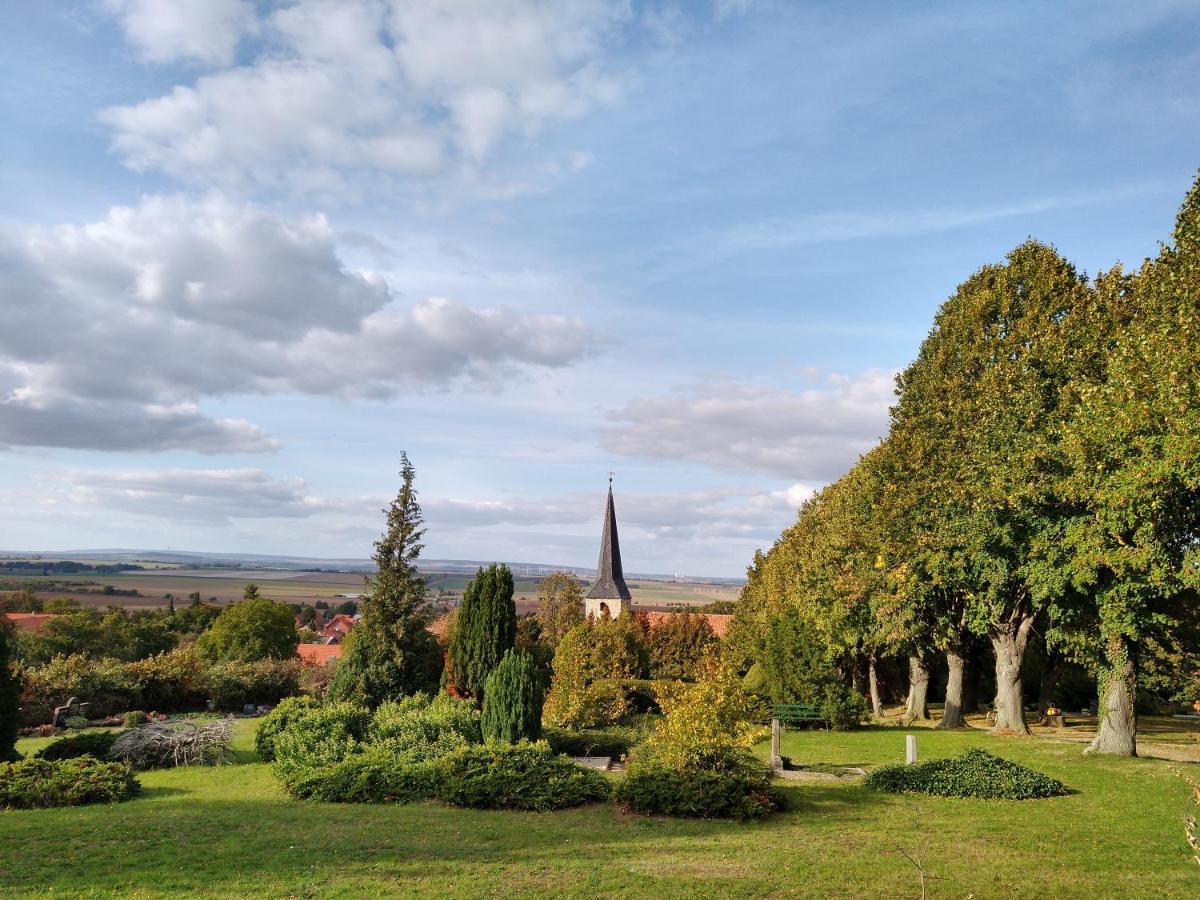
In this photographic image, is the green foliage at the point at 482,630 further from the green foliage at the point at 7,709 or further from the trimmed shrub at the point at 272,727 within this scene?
the green foliage at the point at 7,709

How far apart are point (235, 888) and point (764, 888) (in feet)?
19.7

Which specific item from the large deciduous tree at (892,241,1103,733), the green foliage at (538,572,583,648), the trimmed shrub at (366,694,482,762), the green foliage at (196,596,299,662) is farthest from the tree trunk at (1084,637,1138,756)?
the green foliage at (196,596,299,662)

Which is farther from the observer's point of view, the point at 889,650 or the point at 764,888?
the point at 889,650

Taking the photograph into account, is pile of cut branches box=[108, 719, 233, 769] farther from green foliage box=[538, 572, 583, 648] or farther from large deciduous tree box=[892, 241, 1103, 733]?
green foliage box=[538, 572, 583, 648]

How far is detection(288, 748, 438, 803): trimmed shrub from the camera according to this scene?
1408 cm

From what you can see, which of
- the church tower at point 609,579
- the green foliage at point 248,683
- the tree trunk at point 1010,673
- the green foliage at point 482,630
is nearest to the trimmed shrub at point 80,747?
the green foliage at point 482,630

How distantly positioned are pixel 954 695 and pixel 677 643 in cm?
2257

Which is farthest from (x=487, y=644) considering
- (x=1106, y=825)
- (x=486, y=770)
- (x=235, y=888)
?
(x=1106, y=825)

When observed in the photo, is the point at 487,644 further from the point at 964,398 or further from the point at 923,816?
the point at 964,398

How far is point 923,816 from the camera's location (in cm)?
1253

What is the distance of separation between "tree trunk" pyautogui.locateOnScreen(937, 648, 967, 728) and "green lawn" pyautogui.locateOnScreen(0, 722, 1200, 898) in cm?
1209

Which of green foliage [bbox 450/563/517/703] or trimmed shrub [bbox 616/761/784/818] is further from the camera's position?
green foliage [bbox 450/563/517/703]

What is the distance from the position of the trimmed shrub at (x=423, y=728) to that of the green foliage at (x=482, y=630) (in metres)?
2.82

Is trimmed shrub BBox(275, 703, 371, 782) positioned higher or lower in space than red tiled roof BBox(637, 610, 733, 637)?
higher
